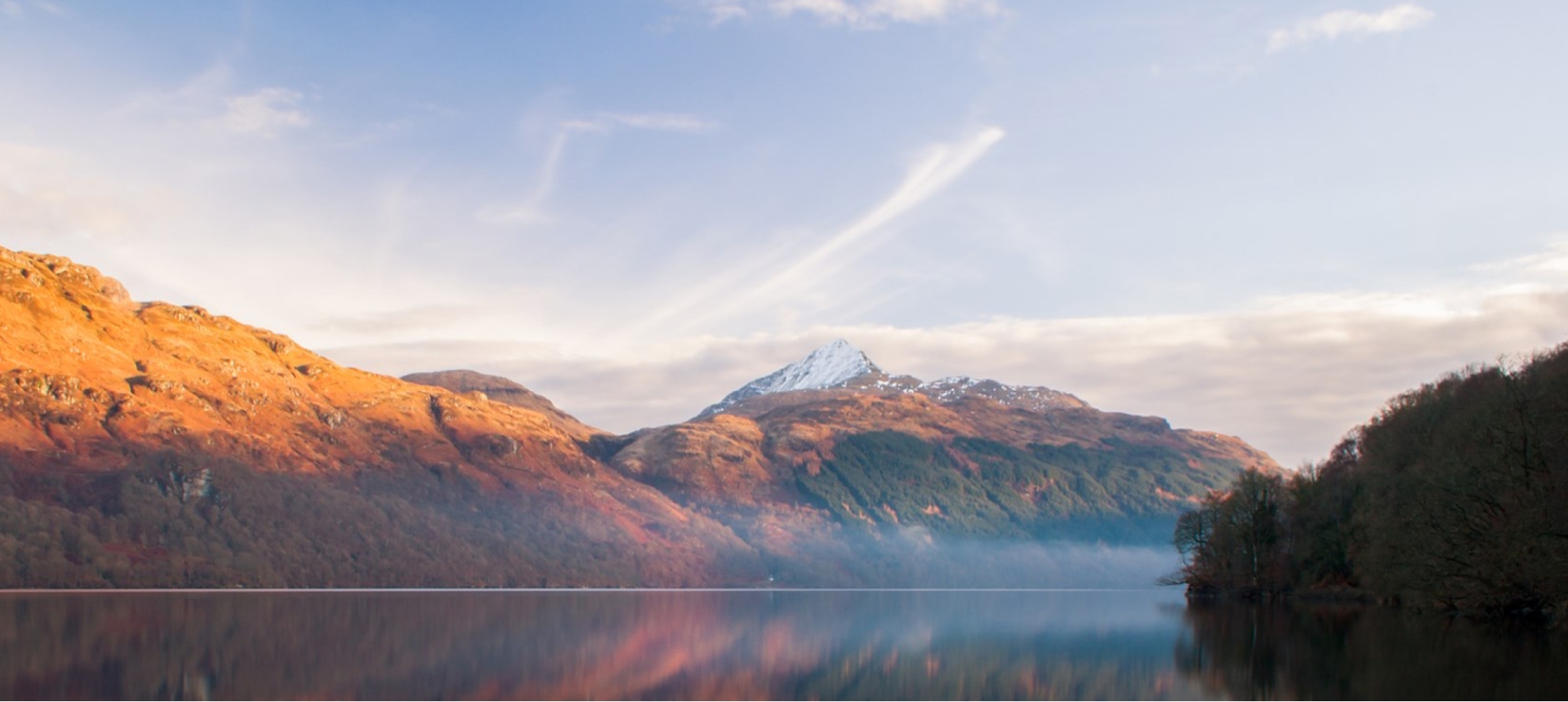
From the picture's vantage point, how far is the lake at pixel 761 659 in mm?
30547

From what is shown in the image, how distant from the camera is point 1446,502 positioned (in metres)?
53.2

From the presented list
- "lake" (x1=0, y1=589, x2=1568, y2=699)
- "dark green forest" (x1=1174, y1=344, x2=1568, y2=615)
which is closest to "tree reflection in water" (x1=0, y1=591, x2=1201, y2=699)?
"lake" (x1=0, y1=589, x2=1568, y2=699)

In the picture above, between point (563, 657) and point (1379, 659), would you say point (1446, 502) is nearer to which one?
point (1379, 659)

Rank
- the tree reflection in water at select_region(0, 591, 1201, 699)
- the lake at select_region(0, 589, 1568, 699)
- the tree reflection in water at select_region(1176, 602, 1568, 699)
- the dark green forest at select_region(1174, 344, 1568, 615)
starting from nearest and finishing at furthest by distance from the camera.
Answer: the tree reflection in water at select_region(1176, 602, 1568, 699), the lake at select_region(0, 589, 1568, 699), the tree reflection in water at select_region(0, 591, 1201, 699), the dark green forest at select_region(1174, 344, 1568, 615)

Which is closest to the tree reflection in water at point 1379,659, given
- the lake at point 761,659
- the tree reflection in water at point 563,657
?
the lake at point 761,659

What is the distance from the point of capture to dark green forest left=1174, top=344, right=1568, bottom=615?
161 feet

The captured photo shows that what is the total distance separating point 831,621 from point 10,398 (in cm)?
17723

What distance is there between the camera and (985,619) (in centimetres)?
8056

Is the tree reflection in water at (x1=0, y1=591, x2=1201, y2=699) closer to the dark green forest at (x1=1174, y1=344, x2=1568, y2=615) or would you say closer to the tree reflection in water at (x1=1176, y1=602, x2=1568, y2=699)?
the tree reflection in water at (x1=1176, y1=602, x2=1568, y2=699)

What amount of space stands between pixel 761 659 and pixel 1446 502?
32.5m

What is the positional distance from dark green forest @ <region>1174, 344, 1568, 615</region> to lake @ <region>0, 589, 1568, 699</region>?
2.67 metres

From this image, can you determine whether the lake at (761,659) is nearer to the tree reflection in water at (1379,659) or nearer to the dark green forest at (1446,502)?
the tree reflection in water at (1379,659)

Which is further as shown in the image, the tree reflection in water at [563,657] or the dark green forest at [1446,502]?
the dark green forest at [1446,502]

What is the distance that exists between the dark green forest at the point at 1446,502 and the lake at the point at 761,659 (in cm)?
267
